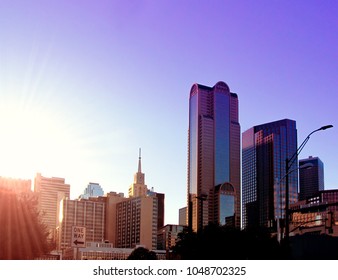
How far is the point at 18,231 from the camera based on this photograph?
43719 mm

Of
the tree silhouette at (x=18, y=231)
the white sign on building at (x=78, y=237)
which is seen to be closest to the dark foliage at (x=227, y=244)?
the tree silhouette at (x=18, y=231)

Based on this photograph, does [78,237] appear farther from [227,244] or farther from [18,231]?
[227,244]

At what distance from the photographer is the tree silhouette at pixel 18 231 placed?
4172cm

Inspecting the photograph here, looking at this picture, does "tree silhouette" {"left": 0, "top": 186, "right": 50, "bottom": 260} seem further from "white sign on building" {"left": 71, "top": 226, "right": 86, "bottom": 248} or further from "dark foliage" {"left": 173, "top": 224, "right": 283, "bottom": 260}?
"dark foliage" {"left": 173, "top": 224, "right": 283, "bottom": 260}

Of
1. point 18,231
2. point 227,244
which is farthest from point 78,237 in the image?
point 227,244

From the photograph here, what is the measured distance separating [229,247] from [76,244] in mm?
16513

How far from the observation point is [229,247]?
1829 inches

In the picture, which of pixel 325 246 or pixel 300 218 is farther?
pixel 300 218

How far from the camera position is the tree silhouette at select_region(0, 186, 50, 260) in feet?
137

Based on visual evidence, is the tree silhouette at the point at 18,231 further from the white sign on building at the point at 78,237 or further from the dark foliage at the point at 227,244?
the dark foliage at the point at 227,244
